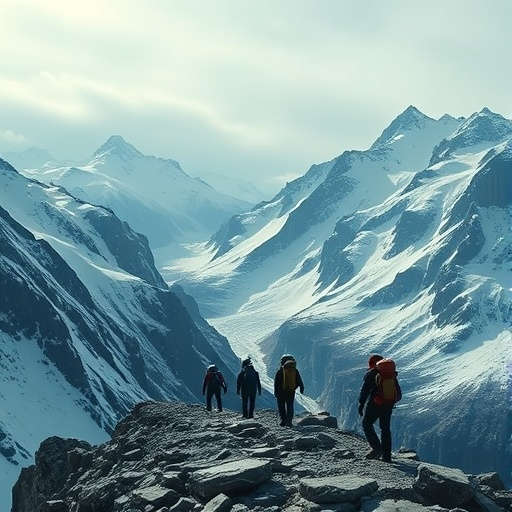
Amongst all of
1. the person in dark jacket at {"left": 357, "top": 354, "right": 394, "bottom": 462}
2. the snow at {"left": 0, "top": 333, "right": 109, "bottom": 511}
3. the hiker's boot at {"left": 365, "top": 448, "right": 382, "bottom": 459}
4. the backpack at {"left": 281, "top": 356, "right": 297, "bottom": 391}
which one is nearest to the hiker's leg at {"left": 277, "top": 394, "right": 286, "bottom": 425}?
the backpack at {"left": 281, "top": 356, "right": 297, "bottom": 391}

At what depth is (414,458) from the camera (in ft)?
116

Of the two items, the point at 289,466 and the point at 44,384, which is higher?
the point at 289,466

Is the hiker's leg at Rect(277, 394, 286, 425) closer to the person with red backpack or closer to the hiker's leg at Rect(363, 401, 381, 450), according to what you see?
the person with red backpack

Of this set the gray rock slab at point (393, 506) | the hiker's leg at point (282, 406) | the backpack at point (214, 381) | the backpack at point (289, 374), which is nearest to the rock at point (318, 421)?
the hiker's leg at point (282, 406)

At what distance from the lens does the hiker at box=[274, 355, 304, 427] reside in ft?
125

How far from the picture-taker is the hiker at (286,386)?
3797 centimetres

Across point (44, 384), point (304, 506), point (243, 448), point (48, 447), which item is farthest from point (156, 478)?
point (44, 384)

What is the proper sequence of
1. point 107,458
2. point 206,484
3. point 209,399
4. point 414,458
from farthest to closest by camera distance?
point 209,399 → point 107,458 → point 414,458 → point 206,484

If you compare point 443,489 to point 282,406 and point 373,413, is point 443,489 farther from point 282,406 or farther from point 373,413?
point 282,406

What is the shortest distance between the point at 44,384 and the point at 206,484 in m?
180

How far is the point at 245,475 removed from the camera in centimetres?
2705

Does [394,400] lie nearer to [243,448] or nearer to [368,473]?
[368,473]

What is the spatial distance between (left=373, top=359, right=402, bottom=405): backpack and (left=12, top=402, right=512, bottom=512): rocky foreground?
2254mm

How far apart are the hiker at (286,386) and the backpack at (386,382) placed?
756 cm
